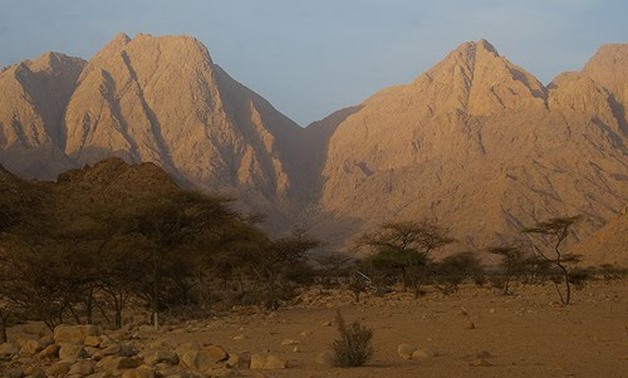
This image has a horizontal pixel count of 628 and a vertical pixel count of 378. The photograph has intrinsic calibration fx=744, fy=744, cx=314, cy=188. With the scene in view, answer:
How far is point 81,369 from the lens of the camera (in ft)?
34.9

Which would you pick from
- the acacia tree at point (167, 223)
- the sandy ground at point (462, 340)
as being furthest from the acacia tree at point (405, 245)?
the acacia tree at point (167, 223)

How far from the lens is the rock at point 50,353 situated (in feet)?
41.2

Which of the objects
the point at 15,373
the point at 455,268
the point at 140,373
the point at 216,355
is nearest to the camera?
the point at 140,373

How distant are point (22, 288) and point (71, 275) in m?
1.34

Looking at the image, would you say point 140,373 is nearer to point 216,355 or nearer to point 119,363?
point 119,363

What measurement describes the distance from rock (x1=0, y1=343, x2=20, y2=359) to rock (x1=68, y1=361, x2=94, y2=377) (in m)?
3.09

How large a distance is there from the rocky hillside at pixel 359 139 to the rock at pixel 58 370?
73971 mm

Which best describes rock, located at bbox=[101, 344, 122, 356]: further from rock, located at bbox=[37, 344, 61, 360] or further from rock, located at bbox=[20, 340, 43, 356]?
rock, located at bbox=[20, 340, 43, 356]

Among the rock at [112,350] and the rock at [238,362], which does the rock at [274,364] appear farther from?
the rock at [112,350]

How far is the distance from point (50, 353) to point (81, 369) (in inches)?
88.6

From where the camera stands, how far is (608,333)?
49.5 ft

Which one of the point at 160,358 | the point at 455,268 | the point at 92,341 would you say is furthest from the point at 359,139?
the point at 160,358

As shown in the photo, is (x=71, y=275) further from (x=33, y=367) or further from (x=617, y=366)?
(x=617, y=366)

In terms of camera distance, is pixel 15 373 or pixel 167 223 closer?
pixel 15 373
